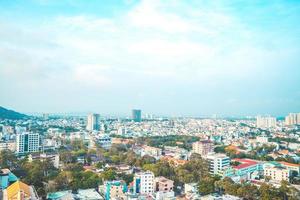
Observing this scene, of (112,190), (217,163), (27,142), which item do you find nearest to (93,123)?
(27,142)

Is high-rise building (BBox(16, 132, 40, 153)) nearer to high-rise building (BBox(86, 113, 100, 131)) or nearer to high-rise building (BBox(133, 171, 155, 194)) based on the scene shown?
high-rise building (BBox(133, 171, 155, 194))

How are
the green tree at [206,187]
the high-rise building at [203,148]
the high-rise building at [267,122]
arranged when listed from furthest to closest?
the high-rise building at [267,122] → the high-rise building at [203,148] → the green tree at [206,187]

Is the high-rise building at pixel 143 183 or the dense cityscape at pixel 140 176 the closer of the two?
the dense cityscape at pixel 140 176

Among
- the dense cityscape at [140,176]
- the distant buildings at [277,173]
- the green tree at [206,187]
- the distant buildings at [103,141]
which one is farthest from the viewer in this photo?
the distant buildings at [103,141]

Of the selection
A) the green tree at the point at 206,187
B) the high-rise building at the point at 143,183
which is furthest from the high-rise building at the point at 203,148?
the high-rise building at the point at 143,183

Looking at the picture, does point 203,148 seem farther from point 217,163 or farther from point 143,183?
point 143,183

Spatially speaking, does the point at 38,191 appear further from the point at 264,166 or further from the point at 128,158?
the point at 264,166

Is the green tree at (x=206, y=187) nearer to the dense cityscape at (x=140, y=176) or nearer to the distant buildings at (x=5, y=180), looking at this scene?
the dense cityscape at (x=140, y=176)
